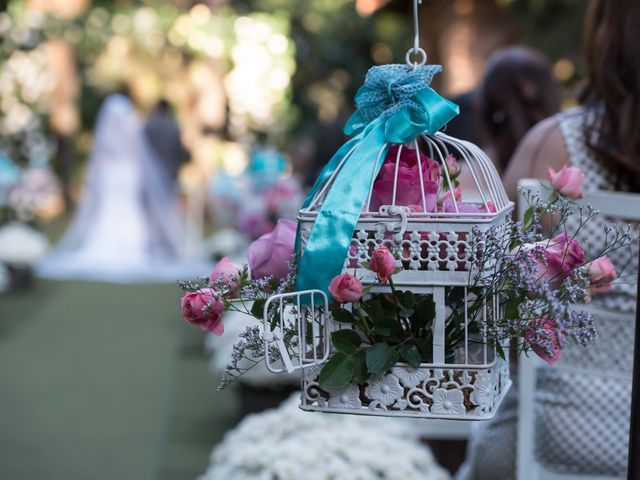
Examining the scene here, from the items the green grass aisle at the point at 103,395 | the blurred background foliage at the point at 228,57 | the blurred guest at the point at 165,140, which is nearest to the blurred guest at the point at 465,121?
the green grass aisle at the point at 103,395

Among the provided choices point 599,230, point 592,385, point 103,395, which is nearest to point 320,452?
point 592,385

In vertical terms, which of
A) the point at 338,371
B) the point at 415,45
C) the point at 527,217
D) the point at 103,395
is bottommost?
the point at 103,395

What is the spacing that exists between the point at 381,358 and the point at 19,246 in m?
9.06

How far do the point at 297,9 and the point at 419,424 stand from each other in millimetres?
18122

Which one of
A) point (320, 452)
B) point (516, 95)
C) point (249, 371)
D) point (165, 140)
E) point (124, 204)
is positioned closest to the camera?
point (320, 452)

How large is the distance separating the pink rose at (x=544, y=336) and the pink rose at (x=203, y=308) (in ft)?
1.44

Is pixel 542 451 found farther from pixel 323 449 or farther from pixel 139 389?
pixel 139 389

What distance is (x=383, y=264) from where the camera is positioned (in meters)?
1.37

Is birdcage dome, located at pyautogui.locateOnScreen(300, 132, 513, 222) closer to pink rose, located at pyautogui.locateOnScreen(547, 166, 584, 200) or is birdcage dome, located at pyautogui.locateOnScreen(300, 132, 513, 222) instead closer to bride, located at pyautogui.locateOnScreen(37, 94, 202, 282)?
pink rose, located at pyautogui.locateOnScreen(547, 166, 584, 200)

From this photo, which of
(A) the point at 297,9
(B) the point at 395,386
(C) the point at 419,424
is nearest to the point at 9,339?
(C) the point at 419,424

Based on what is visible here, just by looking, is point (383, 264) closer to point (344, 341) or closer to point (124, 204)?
point (344, 341)

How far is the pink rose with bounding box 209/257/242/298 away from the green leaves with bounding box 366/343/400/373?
0.73 feet

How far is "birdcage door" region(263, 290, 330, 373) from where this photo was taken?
1.41 meters

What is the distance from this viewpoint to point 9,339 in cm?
800
